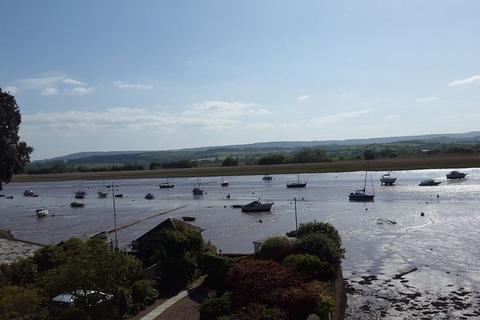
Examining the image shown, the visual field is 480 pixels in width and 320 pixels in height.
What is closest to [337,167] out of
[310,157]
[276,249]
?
[310,157]

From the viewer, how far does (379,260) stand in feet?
131

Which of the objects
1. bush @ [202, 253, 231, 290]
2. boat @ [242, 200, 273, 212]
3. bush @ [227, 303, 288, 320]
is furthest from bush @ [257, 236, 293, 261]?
boat @ [242, 200, 273, 212]

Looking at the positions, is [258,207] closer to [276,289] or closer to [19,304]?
[276,289]

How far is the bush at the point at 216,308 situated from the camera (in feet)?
71.4

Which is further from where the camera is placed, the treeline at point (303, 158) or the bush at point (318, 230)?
the treeline at point (303, 158)

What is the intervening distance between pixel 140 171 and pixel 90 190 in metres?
55.0

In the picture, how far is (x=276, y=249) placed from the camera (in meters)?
28.0

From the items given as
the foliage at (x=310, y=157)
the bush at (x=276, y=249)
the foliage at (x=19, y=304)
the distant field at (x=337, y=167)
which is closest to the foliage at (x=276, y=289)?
the bush at (x=276, y=249)

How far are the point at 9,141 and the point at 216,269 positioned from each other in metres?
23.2

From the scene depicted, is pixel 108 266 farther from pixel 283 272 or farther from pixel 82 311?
pixel 283 272

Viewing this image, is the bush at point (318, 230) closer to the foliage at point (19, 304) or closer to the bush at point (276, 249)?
the bush at point (276, 249)

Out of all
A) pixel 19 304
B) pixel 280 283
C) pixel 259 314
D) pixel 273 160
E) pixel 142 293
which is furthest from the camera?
pixel 273 160

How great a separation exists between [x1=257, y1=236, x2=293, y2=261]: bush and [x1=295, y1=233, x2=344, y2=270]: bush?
1.73 feet

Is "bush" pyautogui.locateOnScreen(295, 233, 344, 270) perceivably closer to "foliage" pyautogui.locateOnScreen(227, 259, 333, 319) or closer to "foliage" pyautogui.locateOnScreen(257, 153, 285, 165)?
"foliage" pyautogui.locateOnScreen(227, 259, 333, 319)
